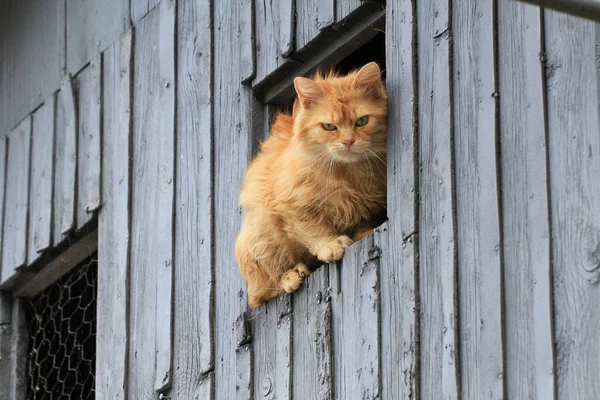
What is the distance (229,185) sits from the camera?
5.20m

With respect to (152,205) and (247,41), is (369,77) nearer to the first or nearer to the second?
(247,41)

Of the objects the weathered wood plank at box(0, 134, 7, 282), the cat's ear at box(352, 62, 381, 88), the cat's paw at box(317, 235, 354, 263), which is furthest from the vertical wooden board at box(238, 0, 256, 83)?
the weathered wood plank at box(0, 134, 7, 282)

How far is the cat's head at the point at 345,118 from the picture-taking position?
4.45m

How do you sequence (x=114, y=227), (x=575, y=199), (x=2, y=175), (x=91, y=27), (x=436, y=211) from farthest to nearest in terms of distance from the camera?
(x=2, y=175), (x=91, y=27), (x=114, y=227), (x=436, y=211), (x=575, y=199)

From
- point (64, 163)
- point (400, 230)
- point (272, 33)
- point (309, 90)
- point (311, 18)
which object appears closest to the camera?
point (400, 230)

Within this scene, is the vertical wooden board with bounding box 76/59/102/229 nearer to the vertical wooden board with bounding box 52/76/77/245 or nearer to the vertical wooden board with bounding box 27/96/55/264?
the vertical wooden board with bounding box 52/76/77/245

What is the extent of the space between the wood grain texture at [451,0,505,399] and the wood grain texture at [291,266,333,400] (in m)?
0.71

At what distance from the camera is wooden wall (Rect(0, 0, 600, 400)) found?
11.9 ft

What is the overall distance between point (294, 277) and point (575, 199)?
4.70 ft

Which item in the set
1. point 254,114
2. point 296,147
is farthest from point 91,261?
point 296,147

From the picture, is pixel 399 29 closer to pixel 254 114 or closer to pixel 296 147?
pixel 296 147

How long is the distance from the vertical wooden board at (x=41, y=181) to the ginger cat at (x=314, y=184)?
6.22ft

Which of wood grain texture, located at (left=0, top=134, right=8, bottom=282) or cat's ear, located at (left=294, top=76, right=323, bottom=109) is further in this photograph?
wood grain texture, located at (left=0, top=134, right=8, bottom=282)

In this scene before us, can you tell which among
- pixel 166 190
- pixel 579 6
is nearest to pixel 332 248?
pixel 166 190
